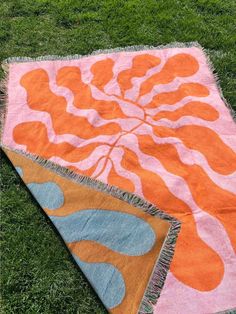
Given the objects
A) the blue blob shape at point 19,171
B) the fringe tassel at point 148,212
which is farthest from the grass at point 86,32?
the fringe tassel at point 148,212

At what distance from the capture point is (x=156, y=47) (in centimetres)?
388

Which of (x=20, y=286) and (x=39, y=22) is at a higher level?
(x=39, y=22)

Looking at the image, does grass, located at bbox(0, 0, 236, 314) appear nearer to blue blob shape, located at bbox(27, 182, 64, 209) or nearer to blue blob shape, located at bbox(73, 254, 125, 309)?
blue blob shape, located at bbox(27, 182, 64, 209)

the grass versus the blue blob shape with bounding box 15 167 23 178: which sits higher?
the grass

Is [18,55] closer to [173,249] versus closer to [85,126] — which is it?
[85,126]

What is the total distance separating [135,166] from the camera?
2977 millimetres

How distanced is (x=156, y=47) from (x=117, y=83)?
562 mm

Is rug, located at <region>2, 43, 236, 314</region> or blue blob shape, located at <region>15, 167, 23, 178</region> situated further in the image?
blue blob shape, located at <region>15, 167, 23, 178</region>

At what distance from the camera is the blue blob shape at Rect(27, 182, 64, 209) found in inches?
107

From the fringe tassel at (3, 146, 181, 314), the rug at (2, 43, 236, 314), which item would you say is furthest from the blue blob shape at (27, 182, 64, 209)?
the fringe tassel at (3, 146, 181, 314)

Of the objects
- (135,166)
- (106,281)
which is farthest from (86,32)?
(106,281)

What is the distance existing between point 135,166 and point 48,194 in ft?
1.86

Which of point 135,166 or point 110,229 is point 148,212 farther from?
point 135,166

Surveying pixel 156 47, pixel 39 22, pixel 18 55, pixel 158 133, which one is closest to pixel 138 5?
pixel 156 47
